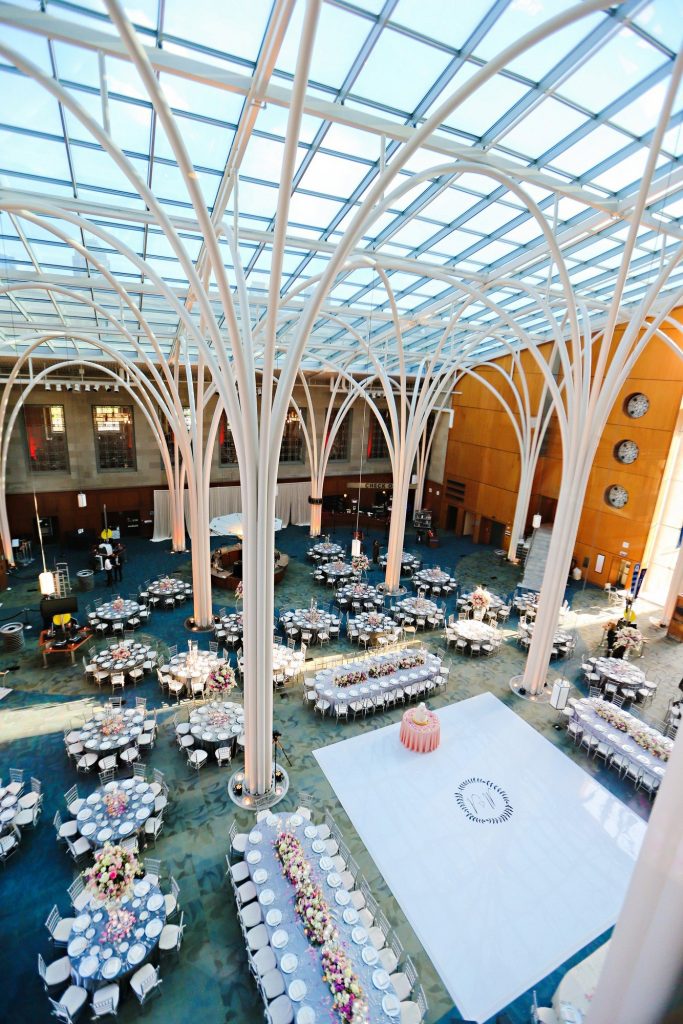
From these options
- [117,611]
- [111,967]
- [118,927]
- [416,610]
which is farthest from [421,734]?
[117,611]

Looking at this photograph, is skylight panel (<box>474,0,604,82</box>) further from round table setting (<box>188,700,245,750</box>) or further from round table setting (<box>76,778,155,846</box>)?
round table setting (<box>76,778,155,846</box>)

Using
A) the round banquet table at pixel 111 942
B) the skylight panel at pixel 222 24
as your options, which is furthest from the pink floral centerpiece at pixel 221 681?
the skylight panel at pixel 222 24

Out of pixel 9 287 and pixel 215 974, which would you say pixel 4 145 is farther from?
pixel 215 974

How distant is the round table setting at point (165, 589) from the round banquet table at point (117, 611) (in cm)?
114

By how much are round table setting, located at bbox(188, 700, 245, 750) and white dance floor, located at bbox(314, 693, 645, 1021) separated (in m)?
2.03

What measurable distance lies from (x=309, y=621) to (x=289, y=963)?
9964 millimetres

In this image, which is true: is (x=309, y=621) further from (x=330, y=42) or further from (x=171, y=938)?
(x=330, y=42)

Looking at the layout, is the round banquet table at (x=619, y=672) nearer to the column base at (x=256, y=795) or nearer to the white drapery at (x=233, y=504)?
the column base at (x=256, y=795)

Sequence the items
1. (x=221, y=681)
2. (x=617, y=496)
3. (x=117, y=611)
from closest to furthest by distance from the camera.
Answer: (x=221, y=681), (x=117, y=611), (x=617, y=496)

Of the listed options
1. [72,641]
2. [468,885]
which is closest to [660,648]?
[468,885]

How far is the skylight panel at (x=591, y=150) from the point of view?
823cm

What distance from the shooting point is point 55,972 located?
6.46 meters

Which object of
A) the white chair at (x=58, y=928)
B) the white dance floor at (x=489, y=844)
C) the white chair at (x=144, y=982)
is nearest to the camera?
the white chair at (x=144, y=982)

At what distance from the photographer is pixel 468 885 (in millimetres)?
8203
